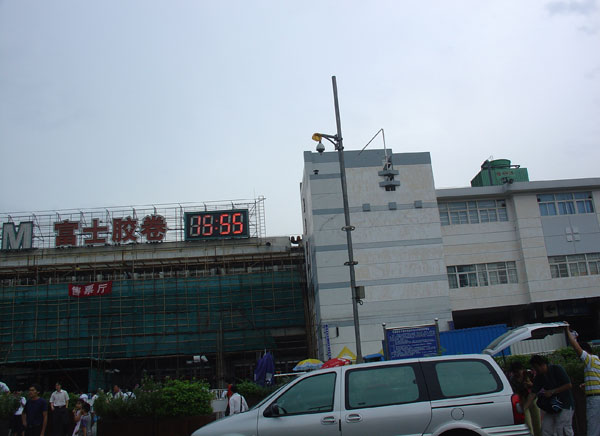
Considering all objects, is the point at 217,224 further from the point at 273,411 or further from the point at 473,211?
the point at 273,411

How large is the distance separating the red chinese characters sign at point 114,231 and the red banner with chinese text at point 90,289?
4.55 meters

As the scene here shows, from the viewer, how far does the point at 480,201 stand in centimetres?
3431

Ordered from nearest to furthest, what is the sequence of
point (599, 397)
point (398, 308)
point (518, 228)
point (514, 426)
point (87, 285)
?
1. point (514, 426)
2. point (599, 397)
3. point (398, 308)
4. point (518, 228)
5. point (87, 285)

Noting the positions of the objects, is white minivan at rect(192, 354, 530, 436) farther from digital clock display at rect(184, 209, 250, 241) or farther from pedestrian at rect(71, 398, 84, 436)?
digital clock display at rect(184, 209, 250, 241)

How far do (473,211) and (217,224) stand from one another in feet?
59.6

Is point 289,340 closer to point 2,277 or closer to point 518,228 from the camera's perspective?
point 518,228

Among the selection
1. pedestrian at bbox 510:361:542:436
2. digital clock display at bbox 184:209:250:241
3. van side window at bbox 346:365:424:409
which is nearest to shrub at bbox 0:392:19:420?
van side window at bbox 346:365:424:409

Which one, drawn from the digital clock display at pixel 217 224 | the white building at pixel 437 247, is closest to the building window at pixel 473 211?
the white building at pixel 437 247

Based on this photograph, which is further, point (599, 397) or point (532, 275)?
point (532, 275)

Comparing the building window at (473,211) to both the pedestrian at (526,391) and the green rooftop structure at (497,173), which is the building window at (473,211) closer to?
the green rooftop structure at (497,173)

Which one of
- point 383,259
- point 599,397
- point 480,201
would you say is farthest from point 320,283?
point 599,397

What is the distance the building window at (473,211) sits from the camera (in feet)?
112

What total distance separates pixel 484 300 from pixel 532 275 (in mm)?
3212

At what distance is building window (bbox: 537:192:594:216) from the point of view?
112ft
